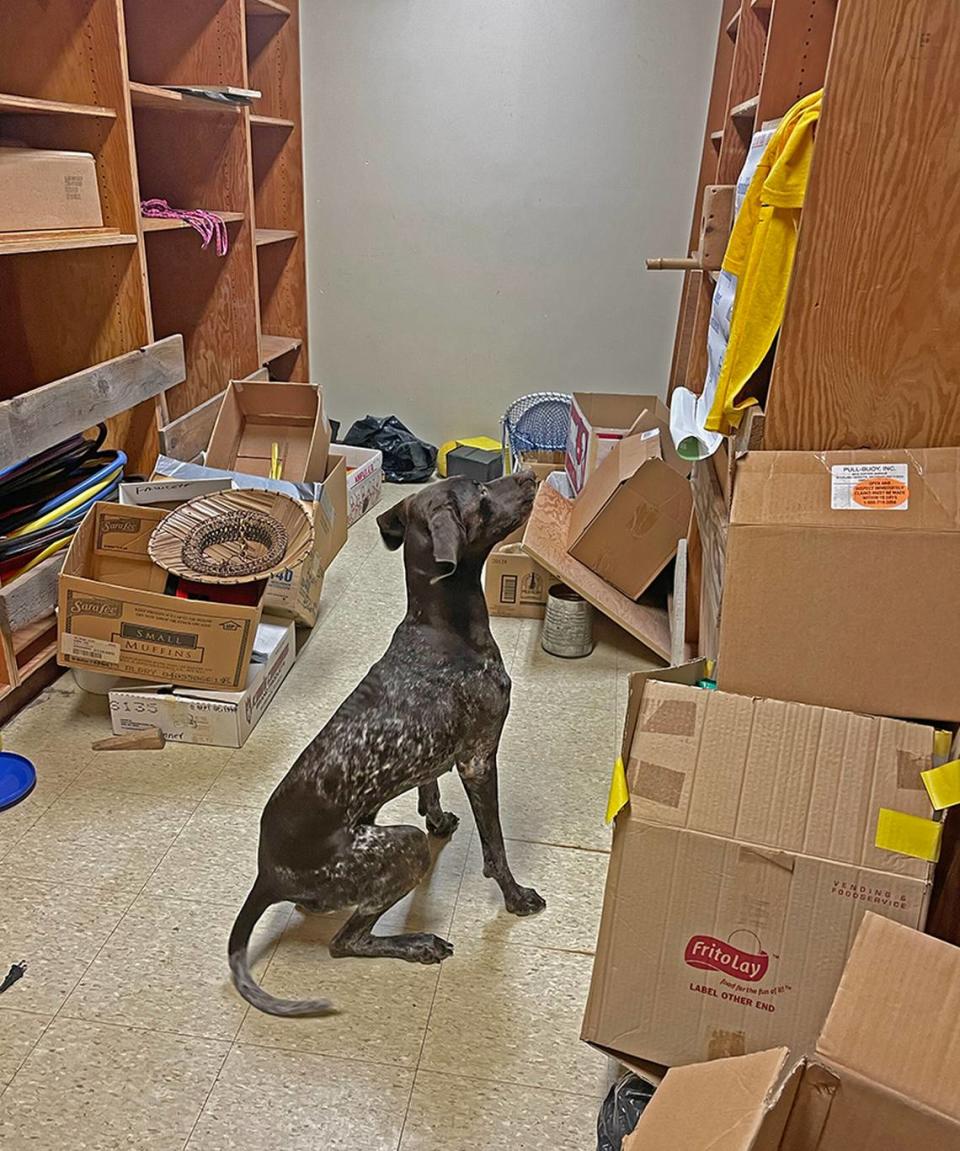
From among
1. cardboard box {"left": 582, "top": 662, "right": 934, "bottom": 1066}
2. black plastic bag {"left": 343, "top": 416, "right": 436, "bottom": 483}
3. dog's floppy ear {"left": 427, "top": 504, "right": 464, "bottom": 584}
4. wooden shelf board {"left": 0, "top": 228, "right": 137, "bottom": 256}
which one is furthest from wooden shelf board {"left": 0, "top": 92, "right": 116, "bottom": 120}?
cardboard box {"left": 582, "top": 662, "right": 934, "bottom": 1066}

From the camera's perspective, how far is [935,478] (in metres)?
1.29

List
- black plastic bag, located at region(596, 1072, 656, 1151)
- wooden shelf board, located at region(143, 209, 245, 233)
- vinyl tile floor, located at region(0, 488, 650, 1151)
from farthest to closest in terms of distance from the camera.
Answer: wooden shelf board, located at region(143, 209, 245, 233) < vinyl tile floor, located at region(0, 488, 650, 1151) < black plastic bag, located at region(596, 1072, 656, 1151)

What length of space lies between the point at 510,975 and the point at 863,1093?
29.9 inches

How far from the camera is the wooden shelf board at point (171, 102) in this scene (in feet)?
8.96

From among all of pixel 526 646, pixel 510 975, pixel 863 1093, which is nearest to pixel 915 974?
pixel 863 1093

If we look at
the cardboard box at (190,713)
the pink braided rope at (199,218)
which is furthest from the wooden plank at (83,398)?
the cardboard box at (190,713)

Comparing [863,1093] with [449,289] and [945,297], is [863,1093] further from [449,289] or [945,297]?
[449,289]

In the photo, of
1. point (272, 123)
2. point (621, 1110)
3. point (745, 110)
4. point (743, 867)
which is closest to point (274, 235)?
point (272, 123)

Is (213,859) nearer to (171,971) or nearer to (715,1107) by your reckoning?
(171,971)

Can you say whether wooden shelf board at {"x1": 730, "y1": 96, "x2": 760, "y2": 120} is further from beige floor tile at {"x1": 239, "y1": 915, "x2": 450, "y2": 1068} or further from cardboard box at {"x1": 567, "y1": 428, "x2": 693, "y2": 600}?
beige floor tile at {"x1": 239, "y1": 915, "x2": 450, "y2": 1068}

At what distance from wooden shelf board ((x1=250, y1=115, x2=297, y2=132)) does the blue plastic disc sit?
2671 millimetres

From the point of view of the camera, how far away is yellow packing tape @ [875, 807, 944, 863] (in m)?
1.19

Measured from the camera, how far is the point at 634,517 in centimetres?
277

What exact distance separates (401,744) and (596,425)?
215cm
